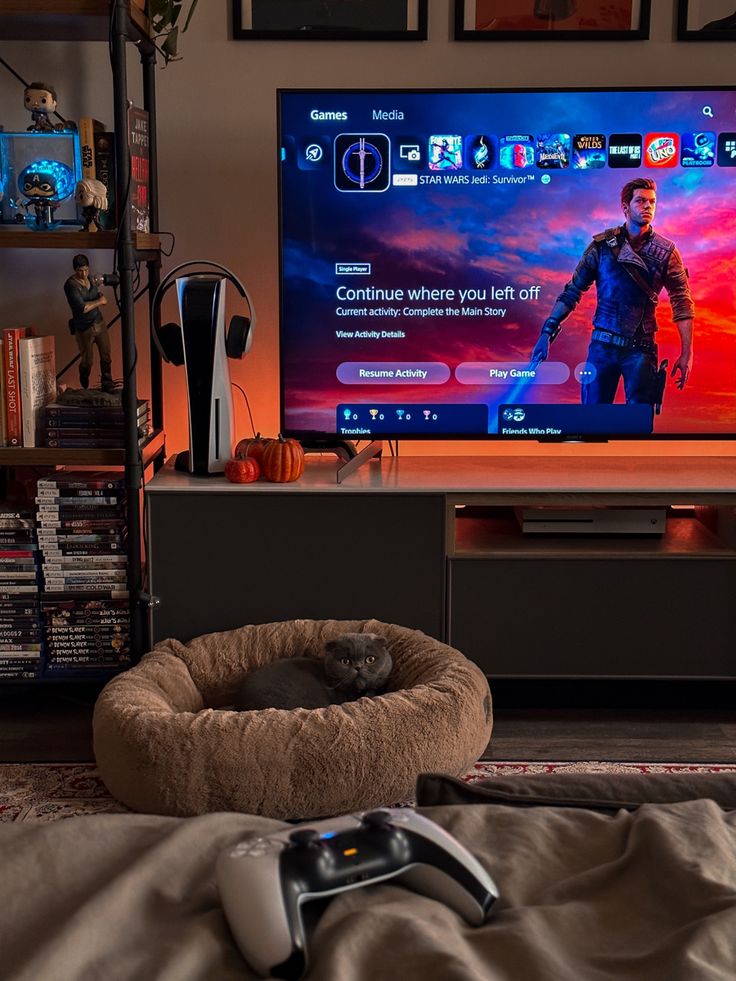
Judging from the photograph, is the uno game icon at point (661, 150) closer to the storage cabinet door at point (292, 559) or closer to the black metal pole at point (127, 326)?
the storage cabinet door at point (292, 559)

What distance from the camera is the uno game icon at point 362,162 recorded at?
297cm

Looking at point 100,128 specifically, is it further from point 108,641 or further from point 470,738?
point 470,738

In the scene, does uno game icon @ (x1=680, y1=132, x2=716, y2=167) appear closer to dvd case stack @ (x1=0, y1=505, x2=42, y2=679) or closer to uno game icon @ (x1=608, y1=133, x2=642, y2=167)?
uno game icon @ (x1=608, y1=133, x2=642, y2=167)

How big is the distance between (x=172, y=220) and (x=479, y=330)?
0.98 metres

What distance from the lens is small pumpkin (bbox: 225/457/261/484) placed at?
9.61 feet

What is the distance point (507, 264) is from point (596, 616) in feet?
3.08

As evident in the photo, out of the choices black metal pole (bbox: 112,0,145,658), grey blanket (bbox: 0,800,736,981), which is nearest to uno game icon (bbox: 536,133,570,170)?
black metal pole (bbox: 112,0,145,658)

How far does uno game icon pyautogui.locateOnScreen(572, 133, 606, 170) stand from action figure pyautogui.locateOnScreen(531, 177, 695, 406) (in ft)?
0.33

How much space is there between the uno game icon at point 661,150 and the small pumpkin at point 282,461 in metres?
1.16

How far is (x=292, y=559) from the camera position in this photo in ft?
9.64

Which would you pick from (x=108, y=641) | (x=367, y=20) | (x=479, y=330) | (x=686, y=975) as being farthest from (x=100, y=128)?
(x=686, y=975)

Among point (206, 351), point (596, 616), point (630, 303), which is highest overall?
point (630, 303)

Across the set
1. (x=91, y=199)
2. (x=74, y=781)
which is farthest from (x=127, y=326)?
(x=74, y=781)

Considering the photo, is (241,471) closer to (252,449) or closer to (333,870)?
(252,449)
